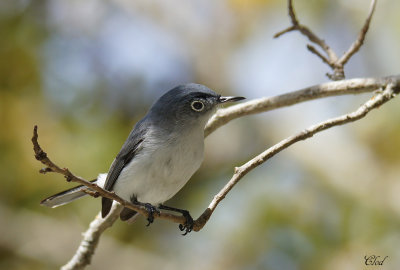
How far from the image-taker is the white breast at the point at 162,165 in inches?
120

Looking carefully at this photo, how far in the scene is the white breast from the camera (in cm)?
305

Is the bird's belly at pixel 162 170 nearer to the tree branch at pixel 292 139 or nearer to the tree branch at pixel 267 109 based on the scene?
the tree branch at pixel 267 109

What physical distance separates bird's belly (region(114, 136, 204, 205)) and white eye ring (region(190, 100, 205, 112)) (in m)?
0.28

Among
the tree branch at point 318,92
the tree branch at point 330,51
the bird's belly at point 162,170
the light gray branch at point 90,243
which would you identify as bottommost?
the light gray branch at point 90,243

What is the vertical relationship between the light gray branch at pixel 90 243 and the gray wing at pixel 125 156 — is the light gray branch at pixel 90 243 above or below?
below

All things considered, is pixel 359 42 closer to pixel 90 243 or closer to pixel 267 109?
pixel 267 109

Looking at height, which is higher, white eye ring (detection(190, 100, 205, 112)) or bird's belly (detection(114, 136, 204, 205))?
white eye ring (detection(190, 100, 205, 112))

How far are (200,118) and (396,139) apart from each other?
2759 millimetres

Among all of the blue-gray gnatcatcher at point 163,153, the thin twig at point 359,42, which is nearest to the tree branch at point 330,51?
the thin twig at point 359,42

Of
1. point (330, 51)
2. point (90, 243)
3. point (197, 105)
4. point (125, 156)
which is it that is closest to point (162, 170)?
point (125, 156)

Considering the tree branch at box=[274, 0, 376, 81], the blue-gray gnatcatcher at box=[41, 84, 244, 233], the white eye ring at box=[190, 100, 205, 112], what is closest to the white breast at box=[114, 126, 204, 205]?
the blue-gray gnatcatcher at box=[41, 84, 244, 233]

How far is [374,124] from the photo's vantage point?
5262 millimetres

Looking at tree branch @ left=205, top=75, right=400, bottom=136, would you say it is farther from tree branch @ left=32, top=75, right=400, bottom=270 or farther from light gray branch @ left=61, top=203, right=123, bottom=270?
light gray branch @ left=61, top=203, right=123, bottom=270

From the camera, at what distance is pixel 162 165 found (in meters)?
3.04
